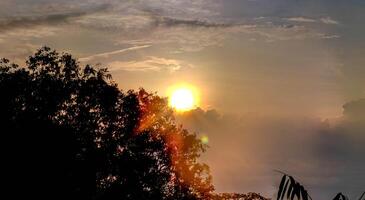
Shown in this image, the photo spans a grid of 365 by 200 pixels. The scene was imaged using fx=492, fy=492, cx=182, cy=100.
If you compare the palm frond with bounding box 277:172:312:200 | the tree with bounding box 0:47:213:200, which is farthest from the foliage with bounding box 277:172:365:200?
the tree with bounding box 0:47:213:200

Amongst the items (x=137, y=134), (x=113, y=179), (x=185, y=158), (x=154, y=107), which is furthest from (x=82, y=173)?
(x=185, y=158)

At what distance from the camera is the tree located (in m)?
41.4

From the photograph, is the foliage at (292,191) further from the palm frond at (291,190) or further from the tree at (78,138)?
the tree at (78,138)

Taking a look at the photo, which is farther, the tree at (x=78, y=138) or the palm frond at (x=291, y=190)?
the tree at (x=78, y=138)

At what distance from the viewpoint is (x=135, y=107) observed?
48719mm

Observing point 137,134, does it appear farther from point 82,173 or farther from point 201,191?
point 201,191

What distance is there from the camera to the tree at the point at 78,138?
4138cm

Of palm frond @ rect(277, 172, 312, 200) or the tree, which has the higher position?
the tree

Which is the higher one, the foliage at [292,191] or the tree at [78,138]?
the tree at [78,138]

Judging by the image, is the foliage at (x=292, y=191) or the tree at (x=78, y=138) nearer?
the foliage at (x=292, y=191)

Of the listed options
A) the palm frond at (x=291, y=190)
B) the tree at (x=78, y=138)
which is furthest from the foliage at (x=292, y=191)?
the tree at (x=78, y=138)

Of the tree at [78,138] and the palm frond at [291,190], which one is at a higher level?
the tree at [78,138]

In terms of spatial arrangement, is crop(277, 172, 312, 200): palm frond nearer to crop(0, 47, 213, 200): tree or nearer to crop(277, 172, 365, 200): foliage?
crop(277, 172, 365, 200): foliage

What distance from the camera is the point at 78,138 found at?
4453 cm
